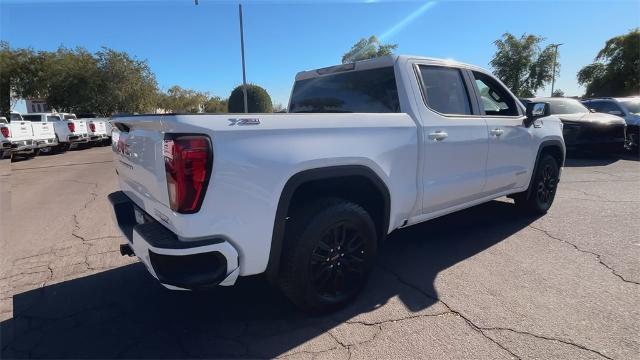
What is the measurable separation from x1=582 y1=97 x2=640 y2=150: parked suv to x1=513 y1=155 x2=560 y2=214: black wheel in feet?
28.0

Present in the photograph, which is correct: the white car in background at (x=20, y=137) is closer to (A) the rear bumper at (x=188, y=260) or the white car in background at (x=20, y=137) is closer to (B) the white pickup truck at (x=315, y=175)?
(B) the white pickup truck at (x=315, y=175)

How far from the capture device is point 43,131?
571 inches

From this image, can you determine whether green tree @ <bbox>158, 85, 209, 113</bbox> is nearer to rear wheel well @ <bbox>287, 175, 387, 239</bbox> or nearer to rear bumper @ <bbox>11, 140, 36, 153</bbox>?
rear bumper @ <bbox>11, 140, 36, 153</bbox>

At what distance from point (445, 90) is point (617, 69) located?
44458 millimetres

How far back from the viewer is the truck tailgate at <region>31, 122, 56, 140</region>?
45.9 feet

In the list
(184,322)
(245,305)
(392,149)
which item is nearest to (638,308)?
(392,149)

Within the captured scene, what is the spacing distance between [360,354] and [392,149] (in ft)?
4.91

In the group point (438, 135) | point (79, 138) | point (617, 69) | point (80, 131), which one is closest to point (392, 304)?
point (438, 135)

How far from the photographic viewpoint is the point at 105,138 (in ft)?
65.9

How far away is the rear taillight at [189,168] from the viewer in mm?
2182

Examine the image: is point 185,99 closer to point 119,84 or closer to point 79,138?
point 119,84

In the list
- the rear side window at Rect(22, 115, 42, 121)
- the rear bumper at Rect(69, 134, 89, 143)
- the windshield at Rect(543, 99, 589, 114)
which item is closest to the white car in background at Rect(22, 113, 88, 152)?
the rear bumper at Rect(69, 134, 89, 143)

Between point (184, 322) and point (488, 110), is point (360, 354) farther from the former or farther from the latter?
point (488, 110)

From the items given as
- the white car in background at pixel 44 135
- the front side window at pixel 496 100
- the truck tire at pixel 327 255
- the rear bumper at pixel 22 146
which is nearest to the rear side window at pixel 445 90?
the front side window at pixel 496 100
